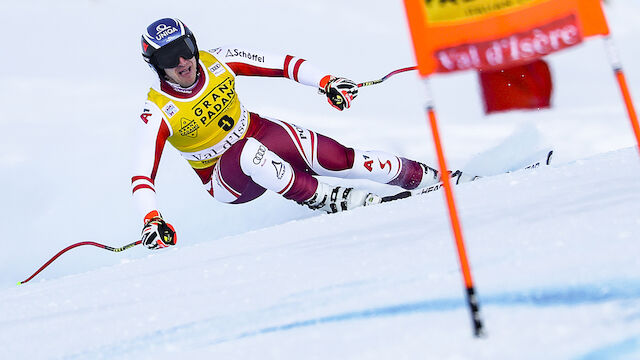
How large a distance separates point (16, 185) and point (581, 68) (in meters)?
4.05

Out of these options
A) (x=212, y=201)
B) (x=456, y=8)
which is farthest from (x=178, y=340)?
(x=212, y=201)

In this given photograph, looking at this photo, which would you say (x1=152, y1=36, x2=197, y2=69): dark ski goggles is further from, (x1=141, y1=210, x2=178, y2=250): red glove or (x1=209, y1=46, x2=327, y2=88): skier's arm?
(x1=141, y1=210, x2=178, y2=250): red glove

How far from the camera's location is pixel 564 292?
52.4 inches

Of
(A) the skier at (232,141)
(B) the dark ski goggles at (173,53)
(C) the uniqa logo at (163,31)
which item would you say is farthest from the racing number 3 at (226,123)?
(C) the uniqa logo at (163,31)

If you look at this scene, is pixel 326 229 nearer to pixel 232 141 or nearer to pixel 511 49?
pixel 232 141

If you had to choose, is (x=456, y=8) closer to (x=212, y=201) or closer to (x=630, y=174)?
(x=630, y=174)

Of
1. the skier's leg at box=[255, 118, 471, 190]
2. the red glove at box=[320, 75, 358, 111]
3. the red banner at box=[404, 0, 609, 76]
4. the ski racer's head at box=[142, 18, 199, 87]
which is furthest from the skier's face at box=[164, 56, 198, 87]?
the red banner at box=[404, 0, 609, 76]

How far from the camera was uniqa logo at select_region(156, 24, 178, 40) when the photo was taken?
312 centimetres

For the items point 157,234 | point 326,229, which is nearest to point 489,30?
point 326,229

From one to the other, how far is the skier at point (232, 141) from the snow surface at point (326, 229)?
0.73 ft

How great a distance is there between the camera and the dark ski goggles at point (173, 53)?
311 cm

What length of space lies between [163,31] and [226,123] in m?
0.48

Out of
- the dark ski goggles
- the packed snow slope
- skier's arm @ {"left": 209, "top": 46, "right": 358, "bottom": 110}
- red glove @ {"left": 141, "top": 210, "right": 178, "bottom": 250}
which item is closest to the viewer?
the packed snow slope

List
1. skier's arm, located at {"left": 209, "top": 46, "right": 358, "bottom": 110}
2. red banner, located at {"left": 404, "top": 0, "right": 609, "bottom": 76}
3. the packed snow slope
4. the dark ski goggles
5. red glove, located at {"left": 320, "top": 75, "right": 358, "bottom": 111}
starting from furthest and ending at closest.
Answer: skier's arm, located at {"left": 209, "top": 46, "right": 358, "bottom": 110} → red glove, located at {"left": 320, "top": 75, "right": 358, "bottom": 111} → the dark ski goggles → red banner, located at {"left": 404, "top": 0, "right": 609, "bottom": 76} → the packed snow slope
